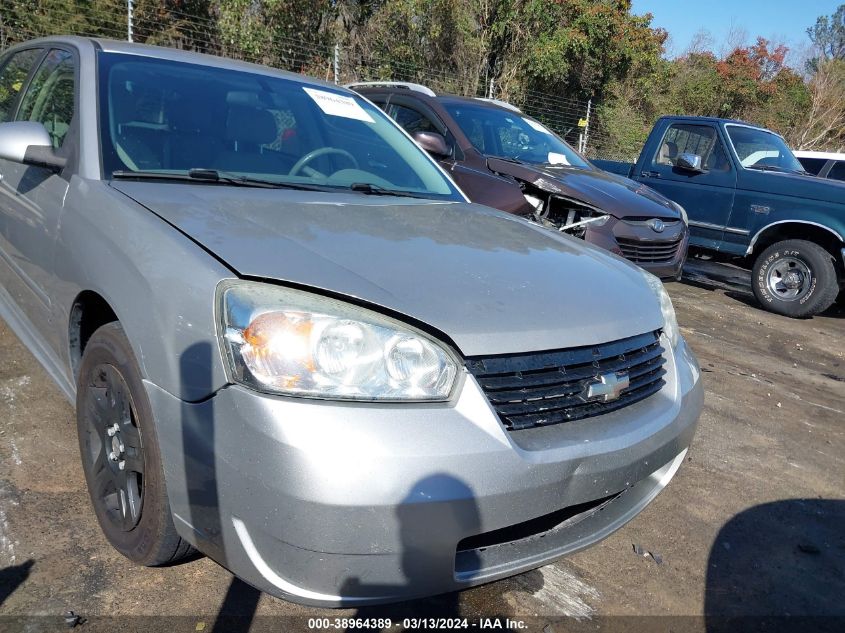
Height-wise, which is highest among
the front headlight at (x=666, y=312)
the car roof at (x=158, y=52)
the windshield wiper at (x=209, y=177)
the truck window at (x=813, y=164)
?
the car roof at (x=158, y=52)

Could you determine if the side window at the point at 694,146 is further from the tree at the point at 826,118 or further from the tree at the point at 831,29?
the tree at the point at 831,29

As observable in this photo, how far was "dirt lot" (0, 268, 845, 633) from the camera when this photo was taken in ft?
6.63

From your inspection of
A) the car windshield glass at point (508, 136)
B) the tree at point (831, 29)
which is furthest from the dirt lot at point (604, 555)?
the tree at point (831, 29)

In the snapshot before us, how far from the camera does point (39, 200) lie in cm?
252

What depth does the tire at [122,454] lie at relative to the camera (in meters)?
1.80

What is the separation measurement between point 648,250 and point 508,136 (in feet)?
5.56

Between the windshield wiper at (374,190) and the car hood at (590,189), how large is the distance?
112 inches

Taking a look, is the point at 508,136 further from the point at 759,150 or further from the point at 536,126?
the point at 759,150

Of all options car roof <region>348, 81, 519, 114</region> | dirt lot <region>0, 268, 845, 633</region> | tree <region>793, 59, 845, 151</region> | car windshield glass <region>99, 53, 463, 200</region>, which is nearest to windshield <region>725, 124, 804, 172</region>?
car roof <region>348, 81, 519, 114</region>

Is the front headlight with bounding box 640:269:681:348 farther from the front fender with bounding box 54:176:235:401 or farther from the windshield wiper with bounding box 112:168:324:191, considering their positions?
the front fender with bounding box 54:176:235:401

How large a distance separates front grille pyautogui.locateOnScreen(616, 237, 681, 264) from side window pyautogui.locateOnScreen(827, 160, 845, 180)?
4.55 meters

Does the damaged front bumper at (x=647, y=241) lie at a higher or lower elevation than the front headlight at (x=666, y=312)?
lower

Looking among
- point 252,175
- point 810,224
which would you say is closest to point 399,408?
point 252,175

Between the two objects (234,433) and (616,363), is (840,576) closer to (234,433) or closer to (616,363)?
(616,363)
